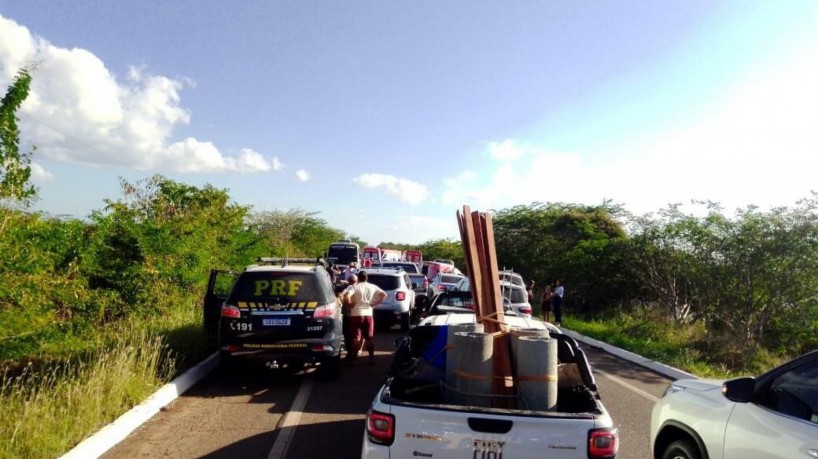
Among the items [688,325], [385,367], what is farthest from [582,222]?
[385,367]

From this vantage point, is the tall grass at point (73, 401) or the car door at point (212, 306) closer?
the tall grass at point (73, 401)

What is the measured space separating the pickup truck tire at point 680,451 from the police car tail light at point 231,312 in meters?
5.65

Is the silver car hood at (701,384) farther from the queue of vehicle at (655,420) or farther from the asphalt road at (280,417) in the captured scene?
the asphalt road at (280,417)

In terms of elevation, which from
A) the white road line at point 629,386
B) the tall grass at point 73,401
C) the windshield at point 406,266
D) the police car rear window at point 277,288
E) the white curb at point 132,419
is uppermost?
the windshield at point 406,266

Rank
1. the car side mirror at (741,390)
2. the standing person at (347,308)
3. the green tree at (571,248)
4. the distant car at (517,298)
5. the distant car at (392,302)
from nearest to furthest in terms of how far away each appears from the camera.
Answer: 1. the car side mirror at (741,390)
2. the standing person at (347,308)
3. the distant car at (517,298)
4. the distant car at (392,302)
5. the green tree at (571,248)

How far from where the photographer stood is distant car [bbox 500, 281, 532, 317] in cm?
1175

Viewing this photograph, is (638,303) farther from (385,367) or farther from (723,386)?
(723,386)

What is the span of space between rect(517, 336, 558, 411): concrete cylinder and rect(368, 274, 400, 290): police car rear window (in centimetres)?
1032

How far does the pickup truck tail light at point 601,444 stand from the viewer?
3.19 metres

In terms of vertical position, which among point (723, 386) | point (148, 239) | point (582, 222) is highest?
point (582, 222)

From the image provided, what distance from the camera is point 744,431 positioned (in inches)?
131

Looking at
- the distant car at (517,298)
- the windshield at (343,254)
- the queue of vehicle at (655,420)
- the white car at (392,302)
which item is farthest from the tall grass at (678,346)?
the windshield at (343,254)

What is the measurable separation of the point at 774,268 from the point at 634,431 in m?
8.94

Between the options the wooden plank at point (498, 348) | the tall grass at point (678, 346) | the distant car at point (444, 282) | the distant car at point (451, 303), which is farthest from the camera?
the distant car at point (444, 282)
